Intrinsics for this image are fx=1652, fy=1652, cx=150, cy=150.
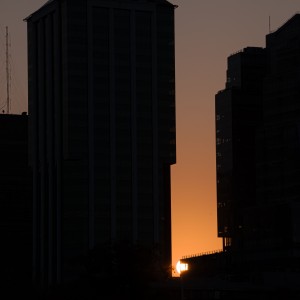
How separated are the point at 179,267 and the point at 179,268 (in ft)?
0.87

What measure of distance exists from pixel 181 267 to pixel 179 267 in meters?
1.90

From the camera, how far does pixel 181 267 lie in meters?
172

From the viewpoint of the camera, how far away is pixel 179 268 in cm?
16938

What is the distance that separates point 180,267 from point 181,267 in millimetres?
1510

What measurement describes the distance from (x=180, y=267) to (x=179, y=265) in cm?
33

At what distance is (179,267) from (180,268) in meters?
0.20

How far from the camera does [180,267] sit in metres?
170

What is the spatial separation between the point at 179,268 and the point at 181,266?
2264mm

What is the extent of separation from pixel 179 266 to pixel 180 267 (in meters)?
0.30

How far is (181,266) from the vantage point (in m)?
172

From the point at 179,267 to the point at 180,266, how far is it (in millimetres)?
398

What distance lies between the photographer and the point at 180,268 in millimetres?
169750

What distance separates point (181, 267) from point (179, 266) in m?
1.78

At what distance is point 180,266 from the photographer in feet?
558
